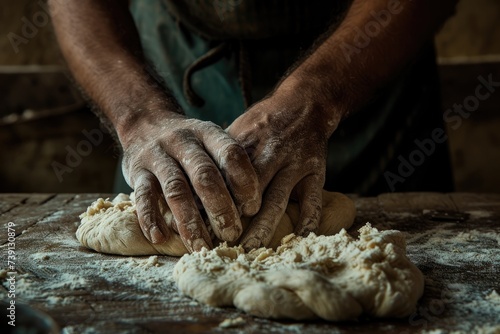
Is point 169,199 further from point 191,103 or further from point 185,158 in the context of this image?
point 191,103

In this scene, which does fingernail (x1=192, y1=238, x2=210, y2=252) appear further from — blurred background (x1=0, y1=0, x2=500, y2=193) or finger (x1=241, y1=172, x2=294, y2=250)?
blurred background (x1=0, y1=0, x2=500, y2=193)

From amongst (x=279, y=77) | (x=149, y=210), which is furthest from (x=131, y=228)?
(x=279, y=77)

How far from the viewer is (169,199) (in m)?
1.56

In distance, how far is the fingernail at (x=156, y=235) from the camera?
→ 154cm

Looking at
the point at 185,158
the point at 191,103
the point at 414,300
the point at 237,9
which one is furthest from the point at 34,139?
the point at 414,300

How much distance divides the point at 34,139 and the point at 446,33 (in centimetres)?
317

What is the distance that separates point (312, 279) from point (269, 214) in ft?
1.25

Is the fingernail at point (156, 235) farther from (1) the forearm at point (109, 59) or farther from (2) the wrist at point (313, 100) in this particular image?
(2) the wrist at point (313, 100)

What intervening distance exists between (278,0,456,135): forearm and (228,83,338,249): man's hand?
10 cm

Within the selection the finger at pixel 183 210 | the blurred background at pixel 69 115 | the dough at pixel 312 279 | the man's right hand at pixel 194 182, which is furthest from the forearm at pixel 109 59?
the blurred background at pixel 69 115

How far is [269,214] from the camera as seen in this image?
1.56 metres

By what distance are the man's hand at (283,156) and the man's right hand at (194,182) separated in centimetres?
5

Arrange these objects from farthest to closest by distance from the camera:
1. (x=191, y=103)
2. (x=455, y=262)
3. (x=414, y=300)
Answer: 1. (x=191, y=103)
2. (x=455, y=262)
3. (x=414, y=300)
